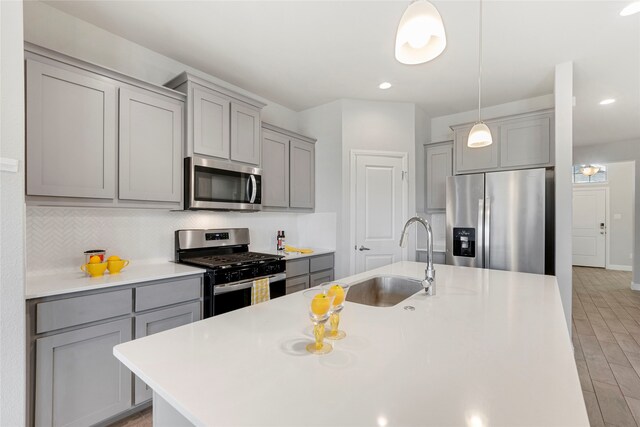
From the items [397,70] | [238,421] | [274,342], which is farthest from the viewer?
[397,70]

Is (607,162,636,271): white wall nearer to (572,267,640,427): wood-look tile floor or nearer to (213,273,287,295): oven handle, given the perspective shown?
(572,267,640,427): wood-look tile floor

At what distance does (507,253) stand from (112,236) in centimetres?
351

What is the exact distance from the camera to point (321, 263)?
3.46 metres

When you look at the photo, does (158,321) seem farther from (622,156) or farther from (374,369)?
(622,156)

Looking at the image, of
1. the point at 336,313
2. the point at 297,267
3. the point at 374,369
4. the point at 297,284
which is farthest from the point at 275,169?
the point at 374,369

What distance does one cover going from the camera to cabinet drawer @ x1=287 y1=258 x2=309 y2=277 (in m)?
3.02

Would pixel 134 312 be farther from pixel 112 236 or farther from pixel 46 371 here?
pixel 112 236

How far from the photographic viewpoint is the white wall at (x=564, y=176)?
9.01ft

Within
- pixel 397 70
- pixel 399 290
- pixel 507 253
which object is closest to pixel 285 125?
pixel 397 70

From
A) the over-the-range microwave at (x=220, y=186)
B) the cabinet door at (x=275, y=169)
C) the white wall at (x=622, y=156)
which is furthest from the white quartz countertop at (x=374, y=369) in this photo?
the white wall at (x=622, y=156)

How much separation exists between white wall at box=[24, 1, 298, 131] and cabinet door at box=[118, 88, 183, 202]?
0.45 metres

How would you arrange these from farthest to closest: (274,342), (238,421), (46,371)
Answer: (46,371) → (274,342) → (238,421)

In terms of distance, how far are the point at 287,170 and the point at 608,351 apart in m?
3.58

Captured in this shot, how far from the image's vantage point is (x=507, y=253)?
3.09 metres
